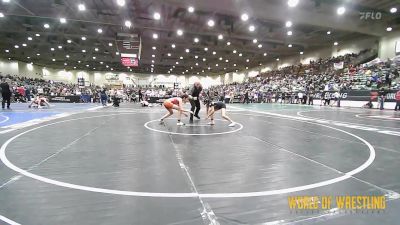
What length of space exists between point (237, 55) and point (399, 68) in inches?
857

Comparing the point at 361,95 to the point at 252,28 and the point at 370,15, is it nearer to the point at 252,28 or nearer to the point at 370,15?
the point at 370,15

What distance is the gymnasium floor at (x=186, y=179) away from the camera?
2479 millimetres

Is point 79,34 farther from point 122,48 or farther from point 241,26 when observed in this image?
point 241,26

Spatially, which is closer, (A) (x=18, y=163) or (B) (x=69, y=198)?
(B) (x=69, y=198)

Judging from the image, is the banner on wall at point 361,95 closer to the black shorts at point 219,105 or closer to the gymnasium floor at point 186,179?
the gymnasium floor at point 186,179

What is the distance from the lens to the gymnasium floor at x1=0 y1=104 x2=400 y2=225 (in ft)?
8.13

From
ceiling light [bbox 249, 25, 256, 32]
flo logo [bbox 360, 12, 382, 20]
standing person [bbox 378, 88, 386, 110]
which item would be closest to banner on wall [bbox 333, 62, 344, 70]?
flo logo [bbox 360, 12, 382, 20]

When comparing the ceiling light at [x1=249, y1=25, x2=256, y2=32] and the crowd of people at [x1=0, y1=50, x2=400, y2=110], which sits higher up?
the ceiling light at [x1=249, y1=25, x2=256, y2=32]

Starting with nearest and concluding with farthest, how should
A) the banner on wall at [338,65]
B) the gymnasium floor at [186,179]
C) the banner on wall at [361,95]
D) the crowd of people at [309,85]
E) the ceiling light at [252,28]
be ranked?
the gymnasium floor at [186,179] → the banner on wall at [361,95] → the crowd of people at [309,85] → the ceiling light at [252,28] → the banner on wall at [338,65]

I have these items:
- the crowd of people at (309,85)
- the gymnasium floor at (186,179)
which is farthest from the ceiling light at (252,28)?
the gymnasium floor at (186,179)

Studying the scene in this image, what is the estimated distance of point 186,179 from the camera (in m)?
3.47

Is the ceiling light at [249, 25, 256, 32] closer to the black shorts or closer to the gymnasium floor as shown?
the black shorts

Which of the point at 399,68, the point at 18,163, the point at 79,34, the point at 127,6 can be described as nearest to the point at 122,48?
the point at 127,6

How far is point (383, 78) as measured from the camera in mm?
21453
